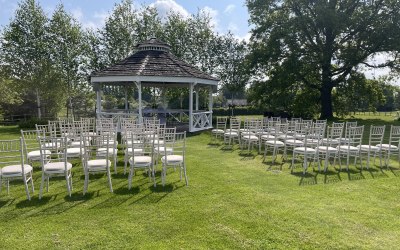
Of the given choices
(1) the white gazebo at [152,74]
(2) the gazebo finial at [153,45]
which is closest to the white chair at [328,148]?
(1) the white gazebo at [152,74]

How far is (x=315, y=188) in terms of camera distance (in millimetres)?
6371

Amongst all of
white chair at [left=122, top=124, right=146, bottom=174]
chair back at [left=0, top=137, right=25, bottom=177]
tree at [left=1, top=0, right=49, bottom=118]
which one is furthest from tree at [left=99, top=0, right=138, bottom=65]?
white chair at [left=122, top=124, right=146, bottom=174]

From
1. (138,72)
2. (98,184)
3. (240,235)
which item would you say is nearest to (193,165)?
(98,184)

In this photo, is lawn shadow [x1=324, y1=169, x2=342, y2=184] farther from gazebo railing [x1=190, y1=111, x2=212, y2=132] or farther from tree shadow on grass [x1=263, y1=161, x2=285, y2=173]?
gazebo railing [x1=190, y1=111, x2=212, y2=132]

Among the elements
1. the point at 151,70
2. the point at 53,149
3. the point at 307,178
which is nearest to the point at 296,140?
the point at 307,178

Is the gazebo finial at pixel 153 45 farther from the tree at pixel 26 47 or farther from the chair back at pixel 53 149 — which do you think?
the chair back at pixel 53 149

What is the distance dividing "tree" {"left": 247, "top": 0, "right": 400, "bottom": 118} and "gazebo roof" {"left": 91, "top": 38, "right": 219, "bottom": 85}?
7.88 m

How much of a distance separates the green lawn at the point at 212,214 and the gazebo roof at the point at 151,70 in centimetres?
834

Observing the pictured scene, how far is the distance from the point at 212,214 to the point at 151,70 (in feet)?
38.4

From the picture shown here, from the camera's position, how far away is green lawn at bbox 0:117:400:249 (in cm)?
400

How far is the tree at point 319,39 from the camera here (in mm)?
20266

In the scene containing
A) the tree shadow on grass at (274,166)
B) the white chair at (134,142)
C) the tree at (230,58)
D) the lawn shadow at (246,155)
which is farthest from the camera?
the tree at (230,58)

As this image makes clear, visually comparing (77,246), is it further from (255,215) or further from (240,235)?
(255,215)

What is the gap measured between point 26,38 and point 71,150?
18226 mm
